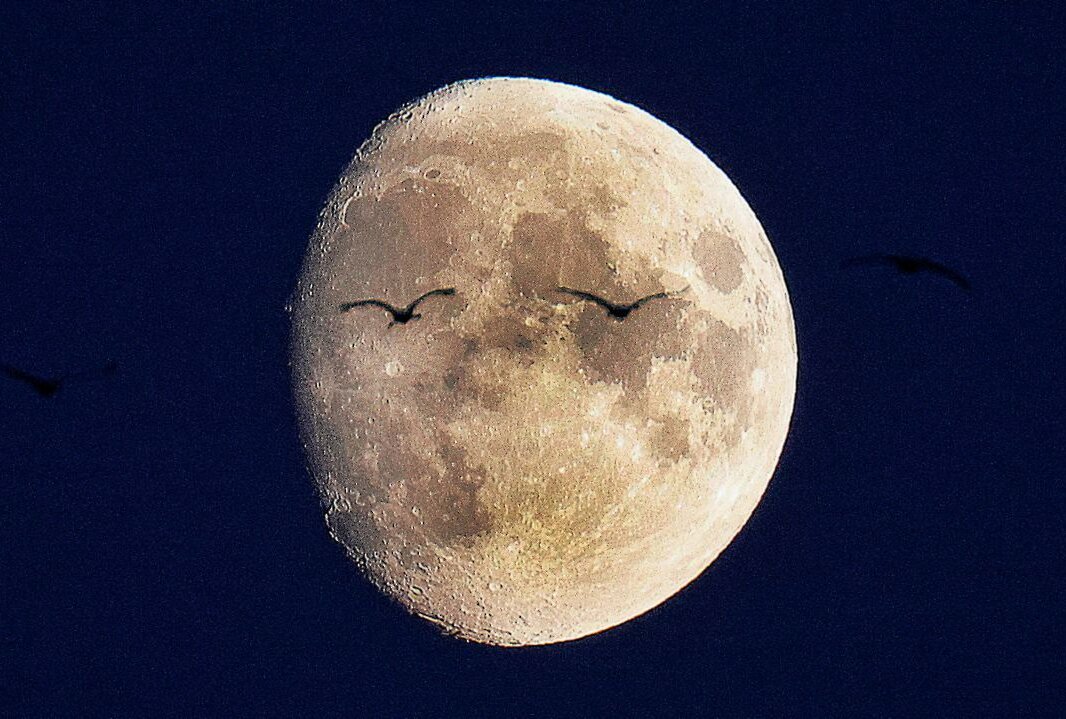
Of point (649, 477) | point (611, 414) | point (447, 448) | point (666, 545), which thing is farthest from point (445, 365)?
point (666, 545)

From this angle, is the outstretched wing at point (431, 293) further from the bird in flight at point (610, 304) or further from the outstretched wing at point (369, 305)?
the bird in flight at point (610, 304)

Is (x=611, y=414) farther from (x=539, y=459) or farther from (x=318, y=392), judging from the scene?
(x=318, y=392)

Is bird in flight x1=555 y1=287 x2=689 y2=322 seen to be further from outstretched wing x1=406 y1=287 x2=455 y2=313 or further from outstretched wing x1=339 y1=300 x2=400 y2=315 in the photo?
outstretched wing x1=339 y1=300 x2=400 y2=315

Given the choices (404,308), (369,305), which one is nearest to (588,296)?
(404,308)

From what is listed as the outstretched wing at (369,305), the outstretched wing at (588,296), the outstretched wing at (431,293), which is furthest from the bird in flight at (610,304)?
the outstretched wing at (369,305)

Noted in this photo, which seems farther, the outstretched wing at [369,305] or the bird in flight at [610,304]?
the outstretched wing at [369,305]

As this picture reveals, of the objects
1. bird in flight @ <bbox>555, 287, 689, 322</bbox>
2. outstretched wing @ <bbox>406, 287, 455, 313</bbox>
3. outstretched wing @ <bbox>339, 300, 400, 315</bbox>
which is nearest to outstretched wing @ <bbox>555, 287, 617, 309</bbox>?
bird in flight @ <bbox>555, 287, 689, 322</bbox>
